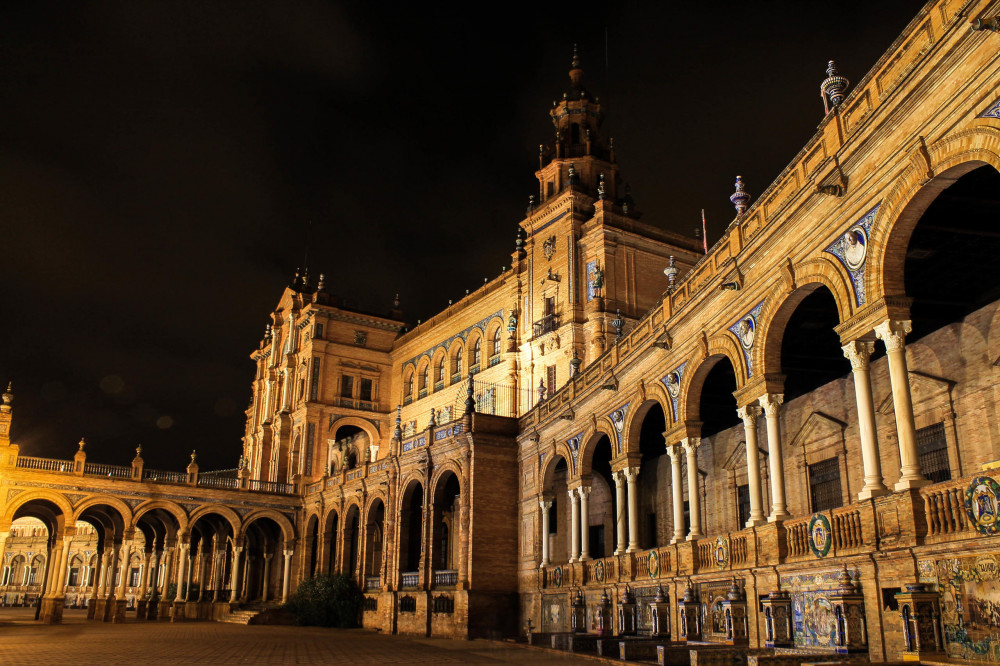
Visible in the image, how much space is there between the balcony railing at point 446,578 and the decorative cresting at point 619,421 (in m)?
9.29

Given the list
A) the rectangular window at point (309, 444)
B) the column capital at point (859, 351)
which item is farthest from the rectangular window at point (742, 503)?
the rectangular window at point (309, 444)

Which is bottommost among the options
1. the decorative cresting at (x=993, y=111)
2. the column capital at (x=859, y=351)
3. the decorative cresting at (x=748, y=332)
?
the column capital at (x=859, y=351)

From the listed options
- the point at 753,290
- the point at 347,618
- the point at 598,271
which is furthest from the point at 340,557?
the point at 753,290

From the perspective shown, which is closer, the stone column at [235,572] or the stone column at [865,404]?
the stone column at [865,404]

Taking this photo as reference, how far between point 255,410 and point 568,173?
3233 centimetres

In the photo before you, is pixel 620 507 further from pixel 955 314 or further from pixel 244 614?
pixel 244 614

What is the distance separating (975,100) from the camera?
29.8ft

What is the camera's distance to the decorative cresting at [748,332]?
1431 cm

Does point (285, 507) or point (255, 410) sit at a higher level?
point (255, 410)

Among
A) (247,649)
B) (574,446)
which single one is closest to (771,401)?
(574,446)

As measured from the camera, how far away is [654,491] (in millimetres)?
25453

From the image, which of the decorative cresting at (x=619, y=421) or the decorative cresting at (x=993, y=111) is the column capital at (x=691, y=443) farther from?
the decorative cresting at (x=993, y=111)

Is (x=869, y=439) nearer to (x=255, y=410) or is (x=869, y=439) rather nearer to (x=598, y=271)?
(x=598, y=271)

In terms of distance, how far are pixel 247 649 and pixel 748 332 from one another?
14.7 meters
